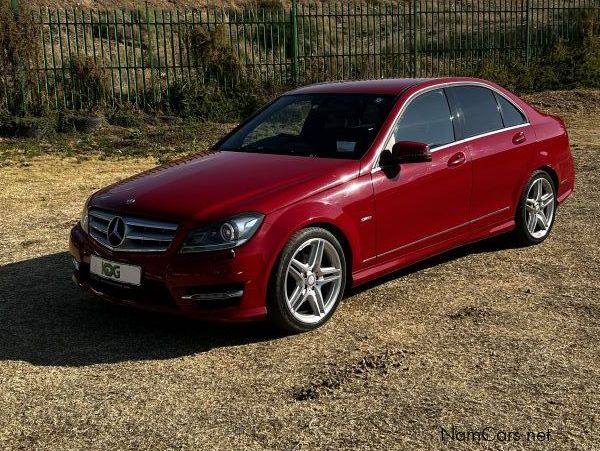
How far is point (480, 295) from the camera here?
18.9ft

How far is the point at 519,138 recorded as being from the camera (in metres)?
6.76

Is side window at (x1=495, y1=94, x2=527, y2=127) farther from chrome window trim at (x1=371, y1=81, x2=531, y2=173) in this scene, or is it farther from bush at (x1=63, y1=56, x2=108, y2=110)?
bush at (x1=63, y1=56, x2=108, y2=110)

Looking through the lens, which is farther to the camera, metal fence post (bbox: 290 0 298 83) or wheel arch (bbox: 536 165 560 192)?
metal fence post (bbox: 290 0 298 83)

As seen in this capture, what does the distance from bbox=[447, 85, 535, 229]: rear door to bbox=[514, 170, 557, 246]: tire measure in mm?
137

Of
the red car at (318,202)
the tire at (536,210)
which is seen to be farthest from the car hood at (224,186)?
the tire at (536,210)

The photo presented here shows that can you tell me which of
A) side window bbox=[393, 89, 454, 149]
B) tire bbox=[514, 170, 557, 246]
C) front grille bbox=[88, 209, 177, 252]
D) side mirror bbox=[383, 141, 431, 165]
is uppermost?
side window bbox=[393, 89, 454, 149]

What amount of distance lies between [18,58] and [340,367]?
513 inches

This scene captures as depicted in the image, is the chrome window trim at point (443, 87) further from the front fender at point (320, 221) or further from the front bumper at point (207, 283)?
the front bumper at point (207, 283)

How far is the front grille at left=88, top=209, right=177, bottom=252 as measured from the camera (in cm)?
480

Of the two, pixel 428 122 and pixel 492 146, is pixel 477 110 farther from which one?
pixel 428 122

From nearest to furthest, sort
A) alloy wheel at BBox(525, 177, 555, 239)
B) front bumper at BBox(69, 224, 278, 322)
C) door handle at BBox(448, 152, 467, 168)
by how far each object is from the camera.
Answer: front bumper at BBox(69, 224, 278, 322)
door handle at BBox(448, 152, 467, 168)
alloy wheel at BBox(525, 177, 555, 239)

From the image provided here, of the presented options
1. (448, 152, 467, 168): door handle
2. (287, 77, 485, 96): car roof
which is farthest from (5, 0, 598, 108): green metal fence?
(448, 152, 467, 168): door handle

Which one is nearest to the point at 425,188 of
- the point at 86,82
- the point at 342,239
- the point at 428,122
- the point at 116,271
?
the point at 428,122

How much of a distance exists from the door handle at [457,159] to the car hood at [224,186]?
939mm
